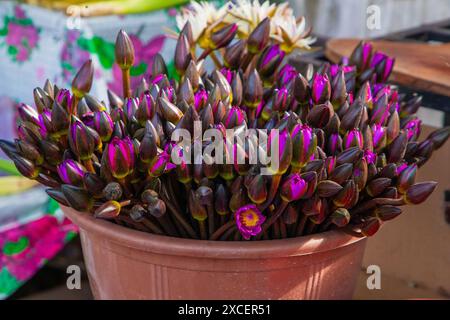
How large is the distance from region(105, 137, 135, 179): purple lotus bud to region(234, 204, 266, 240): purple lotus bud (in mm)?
111

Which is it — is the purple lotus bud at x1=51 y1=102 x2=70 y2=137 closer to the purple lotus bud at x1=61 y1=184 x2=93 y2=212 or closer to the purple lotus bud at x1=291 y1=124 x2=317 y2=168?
the purple lotus bud at x1=61 y1=184 x2=93 y2=212

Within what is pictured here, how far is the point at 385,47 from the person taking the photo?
3.47 ft

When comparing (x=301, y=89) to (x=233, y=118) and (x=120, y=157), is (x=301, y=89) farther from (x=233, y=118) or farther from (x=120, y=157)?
(x=120, y=157)

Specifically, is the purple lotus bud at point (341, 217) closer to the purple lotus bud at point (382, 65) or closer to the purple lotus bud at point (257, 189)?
the purple lotus bud at point (257, 189)

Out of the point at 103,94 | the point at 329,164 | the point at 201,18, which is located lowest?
the point at 103,94

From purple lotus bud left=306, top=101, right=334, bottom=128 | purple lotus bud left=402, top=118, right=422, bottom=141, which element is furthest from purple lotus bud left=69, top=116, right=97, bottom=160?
purple lotus bud left=402, top=118, right=422, bottom=141

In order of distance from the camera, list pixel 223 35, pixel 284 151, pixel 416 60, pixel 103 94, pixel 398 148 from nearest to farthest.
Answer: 1. pixel 284 151
2. pixel 398 148
3. pixel 223 35
4. pixel 416 60
5. pixel 103 94

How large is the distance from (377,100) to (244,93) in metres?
0.15

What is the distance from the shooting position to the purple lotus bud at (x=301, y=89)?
2.34ft

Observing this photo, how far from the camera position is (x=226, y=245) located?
635 millimetres

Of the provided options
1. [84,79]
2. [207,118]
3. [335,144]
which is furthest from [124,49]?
[335,144]

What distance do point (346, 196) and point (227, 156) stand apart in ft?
0.40

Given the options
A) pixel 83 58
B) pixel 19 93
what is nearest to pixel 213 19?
pixel 83 58

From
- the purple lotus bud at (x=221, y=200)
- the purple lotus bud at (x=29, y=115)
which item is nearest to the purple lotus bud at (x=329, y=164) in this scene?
the purple lotus bud at (x=221, y=200)
